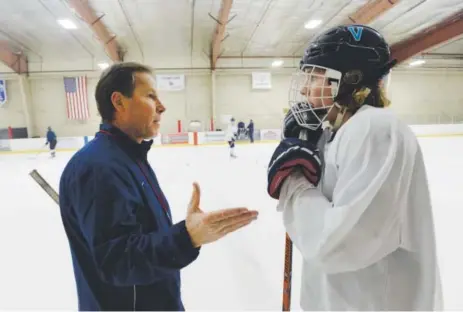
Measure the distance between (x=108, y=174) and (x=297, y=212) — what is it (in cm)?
58

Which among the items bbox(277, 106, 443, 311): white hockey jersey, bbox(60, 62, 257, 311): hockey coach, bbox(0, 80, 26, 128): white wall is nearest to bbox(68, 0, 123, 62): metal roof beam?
bbox(0, 80, 26, 128): white wall

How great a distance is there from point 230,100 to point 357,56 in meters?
17.2

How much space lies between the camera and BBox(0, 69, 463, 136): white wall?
16859 mm

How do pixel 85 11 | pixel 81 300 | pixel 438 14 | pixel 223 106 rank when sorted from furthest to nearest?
pixel 223 106, pixel 438 14, pixel 85 11, pixel 81 300

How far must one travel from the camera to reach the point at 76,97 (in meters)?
16.3

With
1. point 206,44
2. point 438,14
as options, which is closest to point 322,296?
point 438,14

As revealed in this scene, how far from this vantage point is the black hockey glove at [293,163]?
851mm

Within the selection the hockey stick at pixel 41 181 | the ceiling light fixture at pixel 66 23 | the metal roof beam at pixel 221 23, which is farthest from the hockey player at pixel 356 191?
→ the ceiling light fixture at pixel 66 23

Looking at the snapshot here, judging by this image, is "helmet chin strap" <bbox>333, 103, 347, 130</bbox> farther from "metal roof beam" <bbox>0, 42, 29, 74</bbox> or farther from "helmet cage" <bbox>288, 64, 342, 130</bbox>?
"metal roof beam" <bbox>0, 42, 29, 74</bbox>

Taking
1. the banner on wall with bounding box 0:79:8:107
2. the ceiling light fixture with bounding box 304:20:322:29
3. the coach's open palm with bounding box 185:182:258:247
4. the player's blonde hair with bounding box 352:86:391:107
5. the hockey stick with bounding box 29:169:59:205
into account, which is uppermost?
the ceiling light fixture with bounding box 304:20:322:29

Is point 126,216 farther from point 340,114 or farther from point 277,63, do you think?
point 277,63

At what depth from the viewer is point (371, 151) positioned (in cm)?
76

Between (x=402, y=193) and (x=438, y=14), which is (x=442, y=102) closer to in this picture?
(x=438, y=14)

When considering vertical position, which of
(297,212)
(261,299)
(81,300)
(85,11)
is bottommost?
(261,299)
